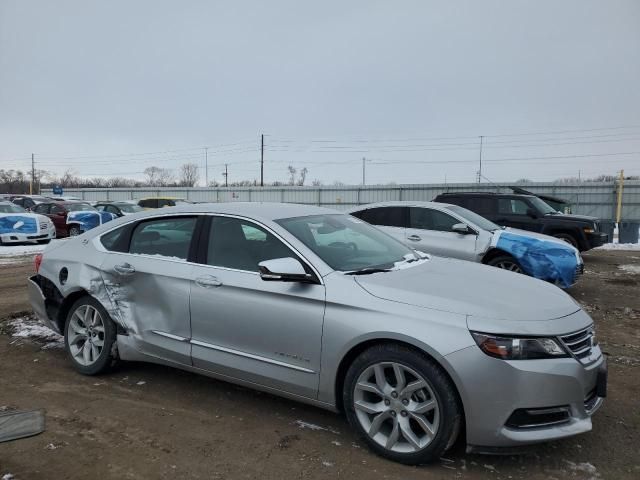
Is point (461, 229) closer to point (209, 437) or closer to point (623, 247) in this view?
point (209, 437)

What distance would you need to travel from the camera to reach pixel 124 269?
168 inches

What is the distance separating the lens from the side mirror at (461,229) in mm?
8109

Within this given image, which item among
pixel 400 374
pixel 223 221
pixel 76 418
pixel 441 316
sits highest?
pixel 223 221

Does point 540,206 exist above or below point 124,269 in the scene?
above

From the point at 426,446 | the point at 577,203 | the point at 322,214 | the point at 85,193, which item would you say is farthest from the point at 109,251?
the point at 85,193

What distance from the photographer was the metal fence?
71.3ft

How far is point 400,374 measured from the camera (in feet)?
9.86

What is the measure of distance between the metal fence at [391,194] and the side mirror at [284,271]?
18.0 metres

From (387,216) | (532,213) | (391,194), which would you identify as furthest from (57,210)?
(391,194)

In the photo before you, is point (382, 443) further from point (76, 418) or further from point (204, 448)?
point (76, 418)

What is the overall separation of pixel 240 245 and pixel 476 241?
5.31 m

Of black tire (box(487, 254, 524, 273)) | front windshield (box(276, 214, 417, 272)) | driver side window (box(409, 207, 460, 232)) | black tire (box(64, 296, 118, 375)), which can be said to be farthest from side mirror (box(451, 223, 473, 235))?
black tire (box(64, 296, 118, 375))

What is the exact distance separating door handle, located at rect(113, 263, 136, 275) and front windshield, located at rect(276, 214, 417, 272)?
4.60 feet

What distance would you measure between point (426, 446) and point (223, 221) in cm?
222
